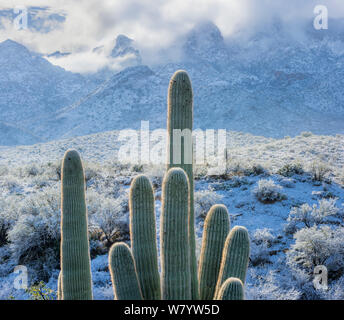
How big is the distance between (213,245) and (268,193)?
6771 millimetres

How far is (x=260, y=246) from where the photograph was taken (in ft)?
25.3

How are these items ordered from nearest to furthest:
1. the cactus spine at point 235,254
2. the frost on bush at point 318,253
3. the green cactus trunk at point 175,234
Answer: the green cactus trunk at point 175,234 < the cactus spine at point 235,254 < the frost on bush at point 318,253

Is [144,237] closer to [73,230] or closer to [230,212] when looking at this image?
[73,230]

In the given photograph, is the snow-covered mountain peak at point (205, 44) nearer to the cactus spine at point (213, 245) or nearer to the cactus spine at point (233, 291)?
the cactus spine at point (213, 245)

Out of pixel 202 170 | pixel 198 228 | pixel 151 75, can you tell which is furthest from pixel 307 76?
pixel 198 228

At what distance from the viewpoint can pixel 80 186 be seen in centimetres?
399

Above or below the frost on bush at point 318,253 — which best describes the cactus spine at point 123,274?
above

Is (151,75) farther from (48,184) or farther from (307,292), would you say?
(307,292)

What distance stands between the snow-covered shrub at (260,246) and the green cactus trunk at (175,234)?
14.3 ft

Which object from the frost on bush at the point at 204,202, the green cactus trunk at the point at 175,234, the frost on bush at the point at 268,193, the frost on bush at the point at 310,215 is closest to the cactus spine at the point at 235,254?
the green cactus trunk at the point at 175,234

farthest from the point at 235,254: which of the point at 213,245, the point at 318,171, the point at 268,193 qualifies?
the point at 318,171

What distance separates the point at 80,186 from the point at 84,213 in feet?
0.99

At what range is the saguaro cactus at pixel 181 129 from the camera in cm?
381

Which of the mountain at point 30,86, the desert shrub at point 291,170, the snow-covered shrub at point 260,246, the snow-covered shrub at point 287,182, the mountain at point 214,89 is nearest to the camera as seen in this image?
the snow-covered shrub at point 260,246
